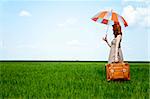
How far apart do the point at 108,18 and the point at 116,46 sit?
3.20 ft

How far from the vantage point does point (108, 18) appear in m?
10.8

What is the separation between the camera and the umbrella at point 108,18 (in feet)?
35.3

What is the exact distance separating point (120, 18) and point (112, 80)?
2.11 meters

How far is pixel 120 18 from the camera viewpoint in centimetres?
1099

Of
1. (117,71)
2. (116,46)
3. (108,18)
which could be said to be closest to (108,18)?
(108,18)

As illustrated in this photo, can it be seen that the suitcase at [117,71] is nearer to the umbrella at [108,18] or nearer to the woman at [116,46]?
the woman at [116,46]

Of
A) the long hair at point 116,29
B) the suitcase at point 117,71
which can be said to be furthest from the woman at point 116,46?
the suitcase at point 117,71

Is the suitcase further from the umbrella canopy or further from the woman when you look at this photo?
the umbrella canopy

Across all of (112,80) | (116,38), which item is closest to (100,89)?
(112,80)

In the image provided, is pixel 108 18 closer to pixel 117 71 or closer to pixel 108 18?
pixel 108 18

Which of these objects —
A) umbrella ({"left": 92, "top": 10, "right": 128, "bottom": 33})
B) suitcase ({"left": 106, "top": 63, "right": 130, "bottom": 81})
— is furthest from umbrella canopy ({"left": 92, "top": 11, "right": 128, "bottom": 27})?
suitcase ({"left": 106, "top": 63, "right": 130, "bottom": 81})

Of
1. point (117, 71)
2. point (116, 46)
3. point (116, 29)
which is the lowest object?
point (117, 71)

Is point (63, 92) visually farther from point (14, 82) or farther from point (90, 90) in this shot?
point (14, 82)

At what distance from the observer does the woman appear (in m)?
10.9
